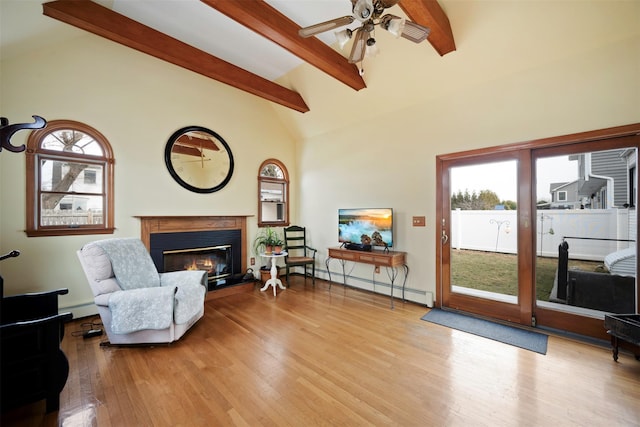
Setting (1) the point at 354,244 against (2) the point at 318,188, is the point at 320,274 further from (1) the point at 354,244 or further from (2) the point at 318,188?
(2) the point at 318,188

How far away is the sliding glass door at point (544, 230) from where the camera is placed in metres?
2.44

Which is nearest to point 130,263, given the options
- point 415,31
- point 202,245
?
point 202,245

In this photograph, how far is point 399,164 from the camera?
3816 millimetres

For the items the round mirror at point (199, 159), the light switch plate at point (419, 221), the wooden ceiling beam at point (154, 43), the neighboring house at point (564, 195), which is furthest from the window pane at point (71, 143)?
the neighboring house at point (564, 195)

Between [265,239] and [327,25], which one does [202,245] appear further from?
[327,25]

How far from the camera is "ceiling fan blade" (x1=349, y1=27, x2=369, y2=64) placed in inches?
80.7

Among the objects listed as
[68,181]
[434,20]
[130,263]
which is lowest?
[130,263]

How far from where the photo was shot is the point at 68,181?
3.08 metres

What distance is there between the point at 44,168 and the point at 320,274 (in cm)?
418

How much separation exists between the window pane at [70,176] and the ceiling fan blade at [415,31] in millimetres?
3849

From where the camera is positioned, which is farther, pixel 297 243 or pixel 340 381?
pixel 297 243

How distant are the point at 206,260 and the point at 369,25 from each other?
392cm

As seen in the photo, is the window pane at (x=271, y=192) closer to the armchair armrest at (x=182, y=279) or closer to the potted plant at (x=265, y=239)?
the potted plant at (x=265, y=239)

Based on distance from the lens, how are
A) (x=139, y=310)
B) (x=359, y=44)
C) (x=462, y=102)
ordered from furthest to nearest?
(x=462, y=102) < (x=139, y=310) < (x=359, y=44)
